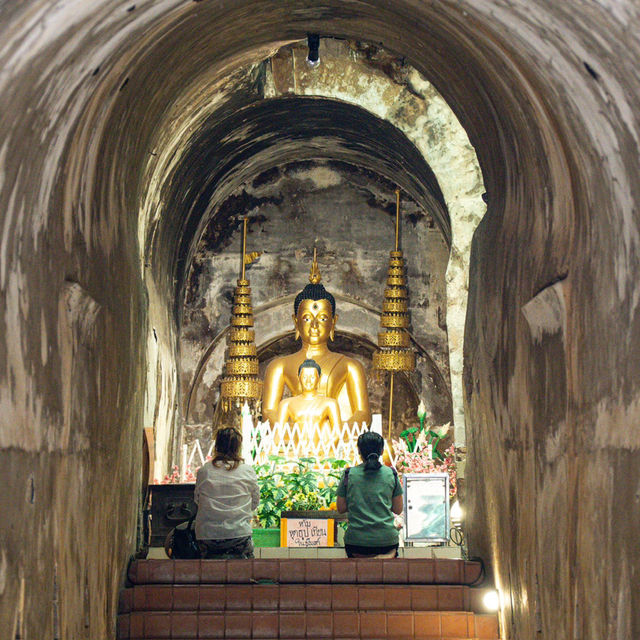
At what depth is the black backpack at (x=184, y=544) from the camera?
8062 millimetres

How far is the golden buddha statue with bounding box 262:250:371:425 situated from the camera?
47.0 feet

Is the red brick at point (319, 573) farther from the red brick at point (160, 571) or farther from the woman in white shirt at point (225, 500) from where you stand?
the red brick at point (160, 571)

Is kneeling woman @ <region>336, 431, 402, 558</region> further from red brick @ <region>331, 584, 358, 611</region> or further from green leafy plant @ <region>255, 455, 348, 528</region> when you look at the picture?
green leafy plant @ <region>255, 455, 348, 528</region>

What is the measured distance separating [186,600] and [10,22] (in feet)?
13.5

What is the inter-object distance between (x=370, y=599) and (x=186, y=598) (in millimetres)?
1130

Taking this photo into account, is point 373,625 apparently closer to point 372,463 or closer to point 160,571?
point 372,463

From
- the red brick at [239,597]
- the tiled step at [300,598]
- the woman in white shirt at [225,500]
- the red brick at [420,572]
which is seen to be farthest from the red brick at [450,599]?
the woman in white shirt at [225,500]

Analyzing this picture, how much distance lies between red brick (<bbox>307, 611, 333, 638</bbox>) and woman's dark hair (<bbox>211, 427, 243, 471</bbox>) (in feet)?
3.69

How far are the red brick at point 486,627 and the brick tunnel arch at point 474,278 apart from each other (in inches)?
4.4

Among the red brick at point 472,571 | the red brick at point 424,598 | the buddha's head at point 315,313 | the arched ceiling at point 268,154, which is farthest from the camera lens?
the buddha's head at point 315,313

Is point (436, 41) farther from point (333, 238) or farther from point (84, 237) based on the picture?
point (333, 238)

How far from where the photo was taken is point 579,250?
5820 millimetres

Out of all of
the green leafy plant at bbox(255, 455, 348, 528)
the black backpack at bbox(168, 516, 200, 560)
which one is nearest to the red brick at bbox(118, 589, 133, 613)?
the black backpack at bbox(168, 516, 200, 560)

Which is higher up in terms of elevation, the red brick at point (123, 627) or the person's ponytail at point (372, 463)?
the person's ponytail at point (372, 463)
